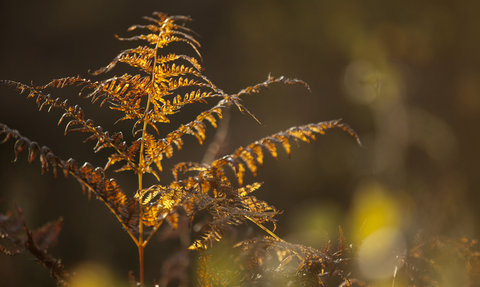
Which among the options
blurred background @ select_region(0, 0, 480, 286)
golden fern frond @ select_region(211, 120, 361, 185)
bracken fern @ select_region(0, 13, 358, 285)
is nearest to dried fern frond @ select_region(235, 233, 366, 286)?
bracken fern @ select_region(0, 13, 358, 285)

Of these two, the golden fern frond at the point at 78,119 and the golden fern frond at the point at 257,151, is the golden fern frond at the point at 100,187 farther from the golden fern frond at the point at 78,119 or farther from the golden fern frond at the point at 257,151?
the golden fern frond at the point at 257,151

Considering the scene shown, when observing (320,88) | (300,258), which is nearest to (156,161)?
(300,258)

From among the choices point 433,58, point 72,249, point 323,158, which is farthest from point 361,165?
point 72,249

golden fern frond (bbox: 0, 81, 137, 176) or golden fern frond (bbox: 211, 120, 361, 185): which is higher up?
golden fern frond (bbox: 0, 81, 137, 176)

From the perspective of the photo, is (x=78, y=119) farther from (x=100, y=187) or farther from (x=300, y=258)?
(x=300, y=258)

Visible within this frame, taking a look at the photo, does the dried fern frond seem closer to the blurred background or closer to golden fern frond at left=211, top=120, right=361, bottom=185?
golden fern frond at left=211, top=120, right=361, bottom=185

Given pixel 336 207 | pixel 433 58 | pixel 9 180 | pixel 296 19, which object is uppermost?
pixel 296 19

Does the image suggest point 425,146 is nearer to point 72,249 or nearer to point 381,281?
point 381,281

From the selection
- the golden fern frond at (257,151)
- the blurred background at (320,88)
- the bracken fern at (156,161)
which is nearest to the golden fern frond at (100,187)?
the bracken fern at (156,161)
